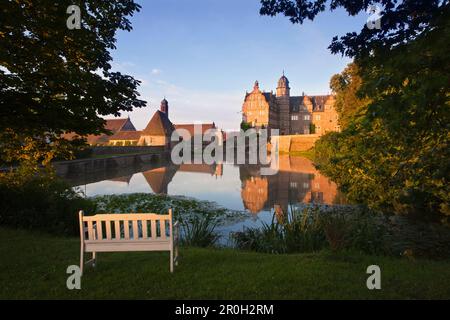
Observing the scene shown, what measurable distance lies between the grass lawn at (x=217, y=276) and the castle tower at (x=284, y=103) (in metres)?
82.9

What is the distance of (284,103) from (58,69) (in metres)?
83.4

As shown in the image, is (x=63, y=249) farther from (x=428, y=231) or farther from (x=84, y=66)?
(x=428, y=231)

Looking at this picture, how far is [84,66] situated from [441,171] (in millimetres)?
7844

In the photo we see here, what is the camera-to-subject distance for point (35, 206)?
29.4 ft

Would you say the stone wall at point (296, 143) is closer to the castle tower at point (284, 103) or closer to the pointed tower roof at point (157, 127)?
the castle tower at point (284, 103)

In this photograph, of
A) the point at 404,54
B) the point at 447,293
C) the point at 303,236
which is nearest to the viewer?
the point at 404,54

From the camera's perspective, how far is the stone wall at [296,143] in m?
67.6

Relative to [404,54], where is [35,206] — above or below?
below

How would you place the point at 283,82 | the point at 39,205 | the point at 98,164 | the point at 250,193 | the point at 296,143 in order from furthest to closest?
1. the point at 283,82
2. the point at 296,143
3. the point at 98,164
4. the point at 250,193
5. the point at 39,205

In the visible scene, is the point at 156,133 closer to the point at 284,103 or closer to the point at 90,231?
the point at 284,103

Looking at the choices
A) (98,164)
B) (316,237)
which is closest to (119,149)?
(98,164)

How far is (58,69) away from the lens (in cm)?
702
